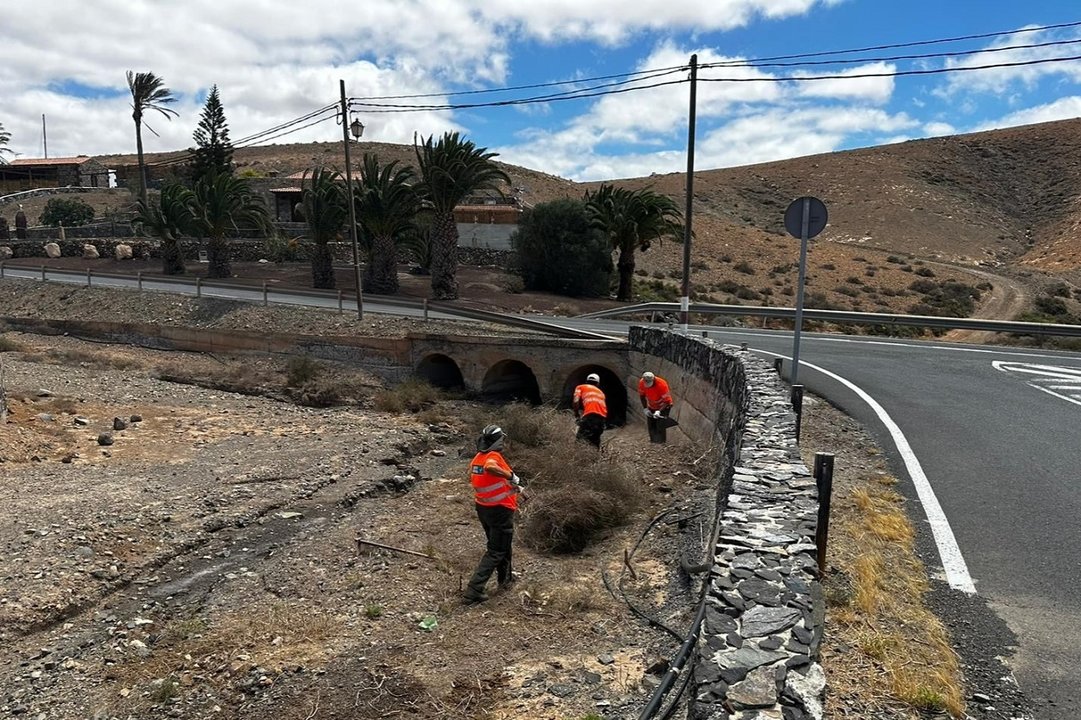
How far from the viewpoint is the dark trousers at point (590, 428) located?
12.3 m

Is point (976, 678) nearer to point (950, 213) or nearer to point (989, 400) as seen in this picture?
point (989, 400)

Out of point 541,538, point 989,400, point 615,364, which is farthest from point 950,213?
point 541,538

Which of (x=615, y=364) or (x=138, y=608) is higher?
(x=615, y=364)

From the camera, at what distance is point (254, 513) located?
12680mm

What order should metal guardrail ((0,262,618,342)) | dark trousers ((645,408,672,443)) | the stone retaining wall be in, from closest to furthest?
the stone retaining wall → dark trousers ((645,408,672,443)) → metal guardrail ((0,262,618,342))

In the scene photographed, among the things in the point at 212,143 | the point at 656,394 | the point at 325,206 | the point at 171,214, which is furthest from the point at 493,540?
the point at 212,143

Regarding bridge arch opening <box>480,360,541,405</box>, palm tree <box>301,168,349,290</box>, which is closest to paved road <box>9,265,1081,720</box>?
bridge arch opening <box>480,360,541,405</box>

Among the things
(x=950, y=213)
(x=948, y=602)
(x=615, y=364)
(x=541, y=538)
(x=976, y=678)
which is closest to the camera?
(x=976, y=678)

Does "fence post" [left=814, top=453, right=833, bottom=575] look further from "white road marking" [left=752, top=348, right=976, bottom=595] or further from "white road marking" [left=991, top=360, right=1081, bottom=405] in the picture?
"white road marking" [left=991, top=360, right=1081, bottom=405]

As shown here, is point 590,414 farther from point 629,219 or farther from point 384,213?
point 629,219

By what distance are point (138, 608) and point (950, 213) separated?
77.1m

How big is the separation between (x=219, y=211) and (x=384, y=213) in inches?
374

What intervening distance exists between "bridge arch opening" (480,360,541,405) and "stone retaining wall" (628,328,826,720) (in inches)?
639

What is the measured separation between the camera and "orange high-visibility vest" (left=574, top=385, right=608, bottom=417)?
12258mm
